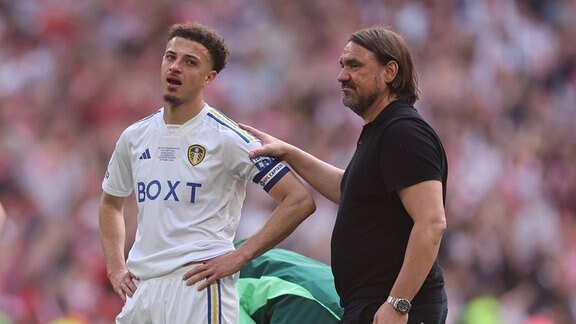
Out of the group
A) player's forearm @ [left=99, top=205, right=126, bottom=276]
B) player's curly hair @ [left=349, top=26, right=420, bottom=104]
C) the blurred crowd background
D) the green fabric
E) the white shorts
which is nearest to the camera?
player's curly hair @ [left=349, top=26, right=420, bottom=104]

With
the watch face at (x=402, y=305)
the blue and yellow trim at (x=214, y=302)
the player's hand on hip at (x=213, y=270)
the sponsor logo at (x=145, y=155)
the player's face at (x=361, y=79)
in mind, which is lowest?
the blue and yellow trim at (x=214, y=302)

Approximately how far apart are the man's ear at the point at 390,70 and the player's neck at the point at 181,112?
2.95 ft

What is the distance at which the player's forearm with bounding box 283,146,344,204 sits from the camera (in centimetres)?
494

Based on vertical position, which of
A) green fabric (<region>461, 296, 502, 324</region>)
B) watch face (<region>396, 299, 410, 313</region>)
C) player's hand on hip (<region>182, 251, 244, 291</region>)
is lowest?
green fabric (<region>461, 296, 502, 324</region>)

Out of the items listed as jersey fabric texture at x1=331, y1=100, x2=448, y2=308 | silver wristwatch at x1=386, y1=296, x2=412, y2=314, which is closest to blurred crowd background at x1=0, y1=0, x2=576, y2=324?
jersey fabric texture at x1=331, y1=100, x2=448, y2=308

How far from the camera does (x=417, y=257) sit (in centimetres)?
397

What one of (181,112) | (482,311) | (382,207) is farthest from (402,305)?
(482,311)

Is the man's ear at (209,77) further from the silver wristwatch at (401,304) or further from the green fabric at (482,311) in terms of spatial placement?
the green fabric at (482,311)

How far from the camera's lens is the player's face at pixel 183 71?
15.5 ft

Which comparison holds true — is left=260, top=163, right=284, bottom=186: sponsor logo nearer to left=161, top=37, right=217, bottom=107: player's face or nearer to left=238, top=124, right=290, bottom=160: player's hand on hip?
left=238, top=124, right=290, bottom=160: player's hand on hip

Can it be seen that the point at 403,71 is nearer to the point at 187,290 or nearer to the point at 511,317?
the point at 187,290

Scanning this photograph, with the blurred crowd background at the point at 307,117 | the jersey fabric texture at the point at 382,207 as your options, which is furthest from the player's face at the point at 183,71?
the blurred crowd background at the point at 307,117

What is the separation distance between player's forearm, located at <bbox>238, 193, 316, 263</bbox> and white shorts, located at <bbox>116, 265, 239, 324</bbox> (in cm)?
18

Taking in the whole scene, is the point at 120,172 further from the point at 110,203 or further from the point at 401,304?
the point at 401,304
